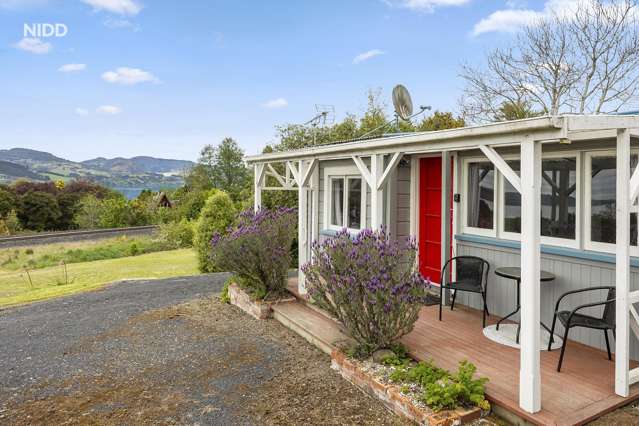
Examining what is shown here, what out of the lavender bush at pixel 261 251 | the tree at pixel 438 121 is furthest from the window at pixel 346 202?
the tree at pixel 438 121

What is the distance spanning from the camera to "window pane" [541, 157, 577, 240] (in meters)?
4.64

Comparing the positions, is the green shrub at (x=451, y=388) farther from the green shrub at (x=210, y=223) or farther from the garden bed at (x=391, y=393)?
the green shrub at (x=210, y=223)

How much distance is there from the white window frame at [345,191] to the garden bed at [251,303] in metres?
1.60

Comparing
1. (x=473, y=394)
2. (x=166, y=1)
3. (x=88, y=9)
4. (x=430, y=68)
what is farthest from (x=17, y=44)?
(x=473, y=394)

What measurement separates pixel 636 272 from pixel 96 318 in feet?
24.2

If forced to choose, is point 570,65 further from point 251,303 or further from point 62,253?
point 62,253

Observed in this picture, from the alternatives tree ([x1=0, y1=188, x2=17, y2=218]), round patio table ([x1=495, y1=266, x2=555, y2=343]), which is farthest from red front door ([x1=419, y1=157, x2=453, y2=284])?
tree ([x1=0, y1=188, x2=17, y2=218])

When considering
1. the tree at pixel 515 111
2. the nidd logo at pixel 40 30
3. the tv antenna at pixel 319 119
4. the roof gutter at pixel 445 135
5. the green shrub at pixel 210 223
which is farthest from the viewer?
the tree at pixel 515 111

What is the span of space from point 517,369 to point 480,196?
2415mm

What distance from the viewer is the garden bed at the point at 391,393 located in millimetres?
3292

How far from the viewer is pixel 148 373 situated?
188 inches

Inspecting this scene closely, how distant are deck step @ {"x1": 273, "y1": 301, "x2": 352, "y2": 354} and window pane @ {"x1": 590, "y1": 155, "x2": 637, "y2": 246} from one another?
2.81 meters

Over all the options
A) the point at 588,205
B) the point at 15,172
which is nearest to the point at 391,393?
the point at 588,205

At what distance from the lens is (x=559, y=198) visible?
4.78 m
